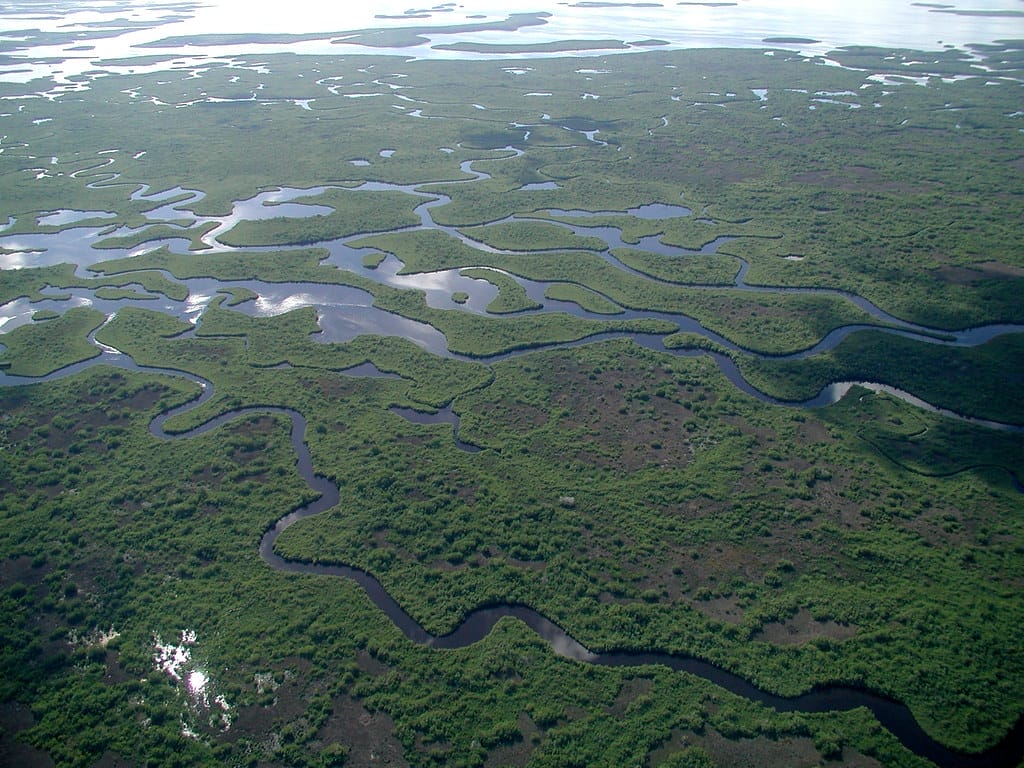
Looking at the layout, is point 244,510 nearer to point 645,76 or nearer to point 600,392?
point 600,392

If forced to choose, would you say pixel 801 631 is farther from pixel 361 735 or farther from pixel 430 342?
pixel 430 342

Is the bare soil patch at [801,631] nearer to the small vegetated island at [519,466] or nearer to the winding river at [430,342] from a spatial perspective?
the small vegetated island at [519,466]

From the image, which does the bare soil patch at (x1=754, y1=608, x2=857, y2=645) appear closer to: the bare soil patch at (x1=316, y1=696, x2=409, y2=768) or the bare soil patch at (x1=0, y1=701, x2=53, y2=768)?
the bare soil patch at (x1=316, y1=696, x2=409, y2=768)

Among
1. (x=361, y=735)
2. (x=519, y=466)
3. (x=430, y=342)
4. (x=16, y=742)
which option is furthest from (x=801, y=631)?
(x=430, y=342)

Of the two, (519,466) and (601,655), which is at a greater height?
(519,466)

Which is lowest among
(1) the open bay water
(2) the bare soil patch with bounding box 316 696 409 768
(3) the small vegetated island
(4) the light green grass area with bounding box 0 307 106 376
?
(4) the light green grass area with bounding box 0 307 106 376

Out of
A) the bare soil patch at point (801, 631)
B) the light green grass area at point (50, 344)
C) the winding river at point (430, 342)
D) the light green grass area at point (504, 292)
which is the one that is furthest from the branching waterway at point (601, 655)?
the light green grass area at point (50, 344)

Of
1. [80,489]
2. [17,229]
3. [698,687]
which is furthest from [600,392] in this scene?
[17,229]

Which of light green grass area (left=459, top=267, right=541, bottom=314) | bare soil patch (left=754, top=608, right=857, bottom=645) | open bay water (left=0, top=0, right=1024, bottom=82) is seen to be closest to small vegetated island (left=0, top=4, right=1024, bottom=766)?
bare soil patch (left=754, top=608, right=857, bottom=645)

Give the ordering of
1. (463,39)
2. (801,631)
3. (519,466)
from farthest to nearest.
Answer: (463,39) → (519,466) → (801,631)
